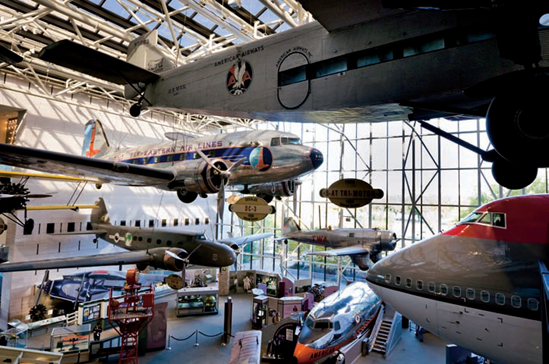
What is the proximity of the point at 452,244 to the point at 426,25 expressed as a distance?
3.84 m

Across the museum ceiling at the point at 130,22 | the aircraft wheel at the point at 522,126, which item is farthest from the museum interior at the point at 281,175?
the museum ceiling at the point at 130,22

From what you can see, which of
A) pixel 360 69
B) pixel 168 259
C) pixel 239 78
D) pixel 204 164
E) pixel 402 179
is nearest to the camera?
pixel 360 69

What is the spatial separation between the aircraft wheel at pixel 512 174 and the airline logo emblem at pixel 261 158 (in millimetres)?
6814

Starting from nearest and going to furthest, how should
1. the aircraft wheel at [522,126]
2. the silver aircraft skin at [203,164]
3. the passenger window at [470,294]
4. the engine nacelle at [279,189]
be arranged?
the aircraft wheel at [522,126] < the passenger window at [470,294] < the silver aircraft skin at [203,164] < the engine nacelle at [279,189]

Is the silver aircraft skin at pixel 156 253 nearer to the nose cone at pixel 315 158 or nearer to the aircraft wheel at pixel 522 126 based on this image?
the nose cone at pixel 315 158

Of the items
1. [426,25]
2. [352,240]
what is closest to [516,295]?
[426,25]

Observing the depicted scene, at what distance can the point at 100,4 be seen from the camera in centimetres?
1398

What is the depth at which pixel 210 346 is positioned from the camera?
13641mm

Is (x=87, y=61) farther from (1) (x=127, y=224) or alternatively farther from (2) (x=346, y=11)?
(1) (x=127, y=224)

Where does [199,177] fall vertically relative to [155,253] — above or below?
above

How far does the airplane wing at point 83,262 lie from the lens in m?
10.4

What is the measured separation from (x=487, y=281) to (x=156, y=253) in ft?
37.4

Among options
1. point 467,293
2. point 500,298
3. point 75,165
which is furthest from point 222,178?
point 500,298

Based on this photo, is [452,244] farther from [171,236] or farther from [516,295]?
[171,236]
